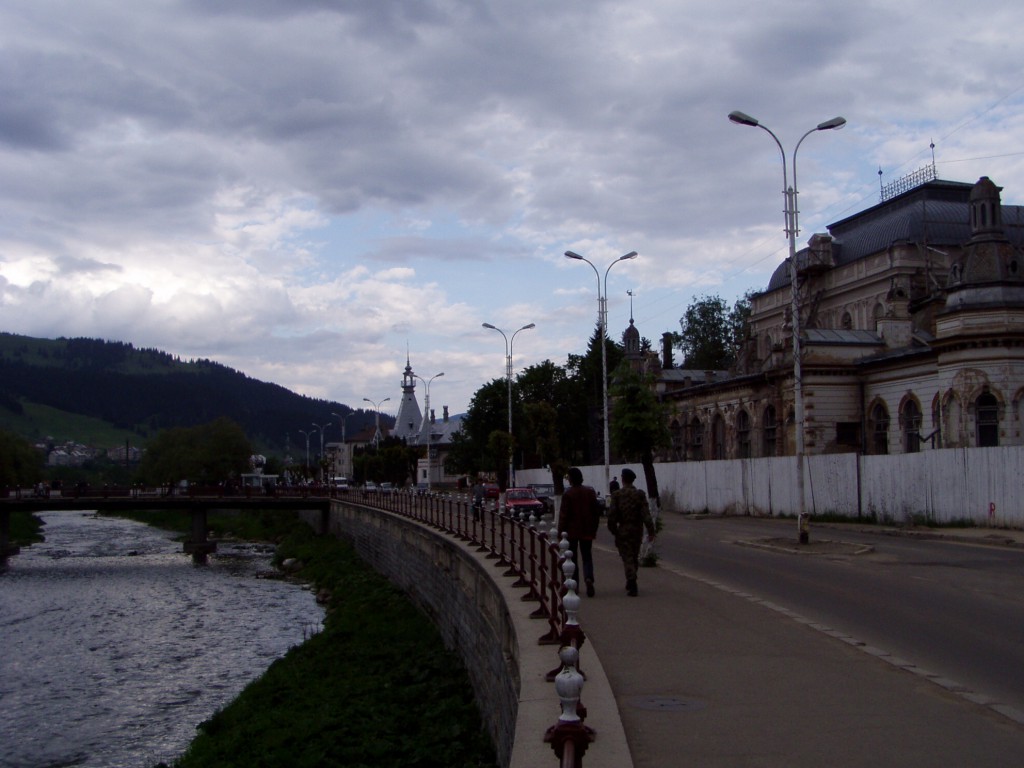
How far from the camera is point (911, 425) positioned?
44.9 metres

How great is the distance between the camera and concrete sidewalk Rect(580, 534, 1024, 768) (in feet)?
21.0

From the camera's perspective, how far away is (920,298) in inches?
2105

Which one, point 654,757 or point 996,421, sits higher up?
point 996,421

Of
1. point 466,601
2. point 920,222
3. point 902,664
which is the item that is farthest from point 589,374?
point 902,664

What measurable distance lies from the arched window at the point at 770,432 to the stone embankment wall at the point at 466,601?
2177 cm

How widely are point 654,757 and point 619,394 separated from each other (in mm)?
22365

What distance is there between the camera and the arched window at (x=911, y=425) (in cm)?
4431

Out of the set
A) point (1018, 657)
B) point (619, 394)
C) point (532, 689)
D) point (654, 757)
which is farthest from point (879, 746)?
point (619, 394)

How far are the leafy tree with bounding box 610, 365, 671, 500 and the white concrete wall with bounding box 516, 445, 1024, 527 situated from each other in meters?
9.60

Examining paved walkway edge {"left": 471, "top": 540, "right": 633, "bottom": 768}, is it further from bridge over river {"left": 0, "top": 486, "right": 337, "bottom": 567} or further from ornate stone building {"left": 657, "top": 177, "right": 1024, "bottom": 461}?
bridge over river {"left": 0, "top": 486, "right": 337, "bottom": 567}

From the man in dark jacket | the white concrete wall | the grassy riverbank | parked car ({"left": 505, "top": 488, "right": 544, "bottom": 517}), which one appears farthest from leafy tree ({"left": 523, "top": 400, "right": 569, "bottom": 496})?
the man in dark jacket

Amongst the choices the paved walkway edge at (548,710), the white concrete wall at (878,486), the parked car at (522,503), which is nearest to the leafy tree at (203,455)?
the white concrete wall at (878,486)

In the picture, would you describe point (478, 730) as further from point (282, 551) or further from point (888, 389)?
point (282, 551)

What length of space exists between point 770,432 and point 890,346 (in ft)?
24.2
